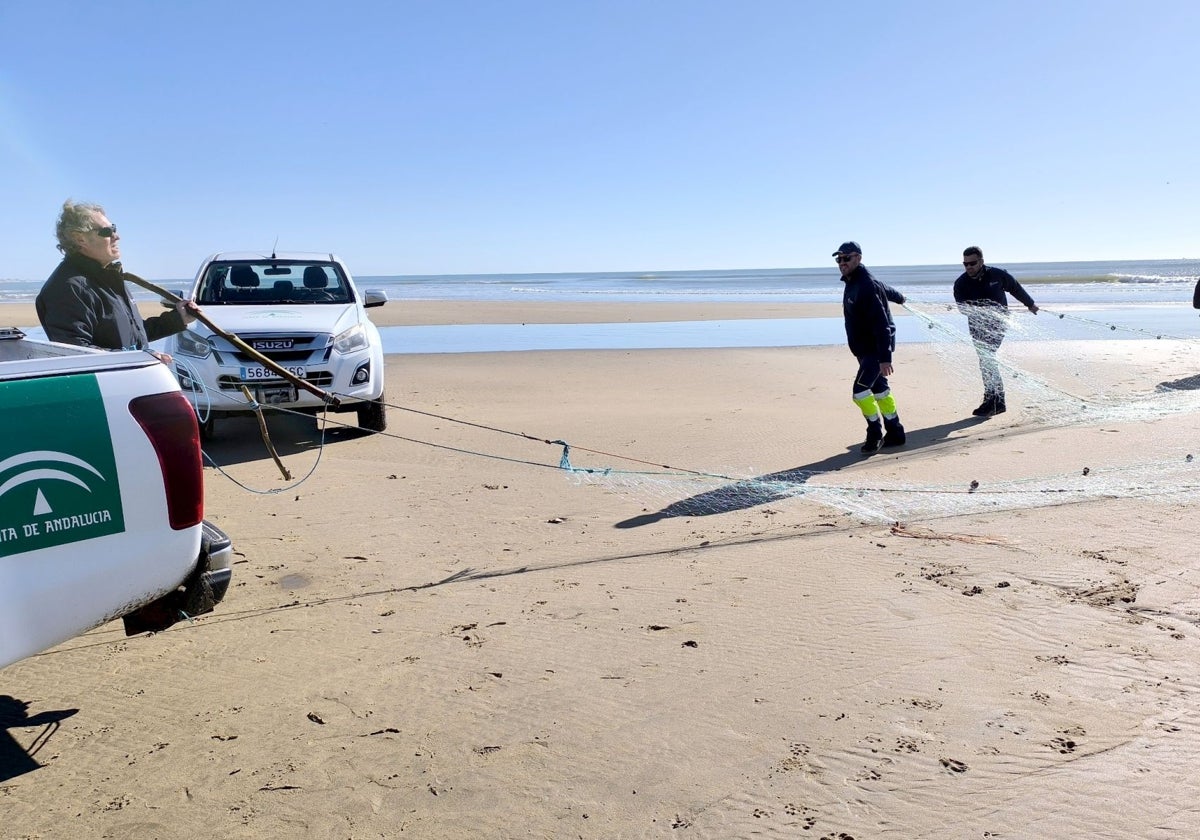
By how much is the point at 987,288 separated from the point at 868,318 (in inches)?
118

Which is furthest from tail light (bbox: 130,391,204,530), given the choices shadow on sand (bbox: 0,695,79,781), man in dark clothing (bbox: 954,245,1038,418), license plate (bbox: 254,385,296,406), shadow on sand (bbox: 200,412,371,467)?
man in dark clothing (bbox: 954,245,1038,418)

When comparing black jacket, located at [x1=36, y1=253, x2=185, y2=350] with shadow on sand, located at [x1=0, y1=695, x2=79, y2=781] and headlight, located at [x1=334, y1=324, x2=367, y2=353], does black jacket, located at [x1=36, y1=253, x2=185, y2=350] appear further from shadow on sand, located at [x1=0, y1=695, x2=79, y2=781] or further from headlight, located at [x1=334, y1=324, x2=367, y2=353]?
headlight, located at [x1=334, y1=324, x2=367, y2=353]

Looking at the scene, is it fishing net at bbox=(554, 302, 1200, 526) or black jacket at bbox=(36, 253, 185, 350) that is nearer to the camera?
black jacket at bbox=(36, 253, 185, 350)

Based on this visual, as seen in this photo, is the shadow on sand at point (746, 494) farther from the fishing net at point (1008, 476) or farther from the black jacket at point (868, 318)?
the black jacket at point (868, 318)

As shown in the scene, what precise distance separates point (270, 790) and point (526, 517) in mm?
3304

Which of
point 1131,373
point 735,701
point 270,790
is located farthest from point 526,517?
point 1131,373

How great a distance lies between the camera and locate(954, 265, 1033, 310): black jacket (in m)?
10.2

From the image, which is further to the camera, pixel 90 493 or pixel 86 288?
pixel 86 288

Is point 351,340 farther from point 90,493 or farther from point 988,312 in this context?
point 988,312

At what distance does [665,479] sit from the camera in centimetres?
700

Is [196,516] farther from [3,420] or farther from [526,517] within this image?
[526,517]

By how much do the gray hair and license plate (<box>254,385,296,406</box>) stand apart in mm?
3792

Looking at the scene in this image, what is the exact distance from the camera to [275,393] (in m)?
8.20

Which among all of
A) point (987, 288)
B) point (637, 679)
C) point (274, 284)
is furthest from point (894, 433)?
point (274, 284)
